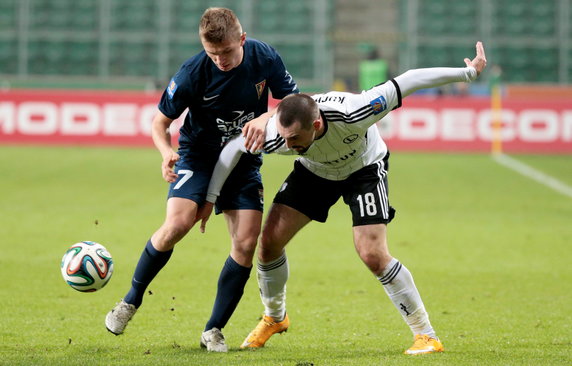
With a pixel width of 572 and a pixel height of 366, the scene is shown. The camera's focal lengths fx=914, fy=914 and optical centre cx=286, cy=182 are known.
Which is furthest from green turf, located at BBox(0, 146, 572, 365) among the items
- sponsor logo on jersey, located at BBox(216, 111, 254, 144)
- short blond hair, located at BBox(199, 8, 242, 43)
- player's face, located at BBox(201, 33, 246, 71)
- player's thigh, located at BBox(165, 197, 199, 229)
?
short blond hair, located at BBox(199, 8, 242, 43)

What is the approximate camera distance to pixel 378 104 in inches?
218

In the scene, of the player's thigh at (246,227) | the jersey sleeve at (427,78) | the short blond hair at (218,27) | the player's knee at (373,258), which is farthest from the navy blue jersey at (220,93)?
the player's knee at (373,258)

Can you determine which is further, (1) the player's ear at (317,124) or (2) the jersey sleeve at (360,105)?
(2) the jersey sleeve at (360,105)

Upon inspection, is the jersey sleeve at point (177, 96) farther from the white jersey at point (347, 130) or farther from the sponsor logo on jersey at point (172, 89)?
the white jersey at point (347, 130)

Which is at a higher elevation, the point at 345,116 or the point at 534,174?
the point at 345,116

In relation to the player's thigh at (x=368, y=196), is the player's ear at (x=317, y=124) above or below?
above

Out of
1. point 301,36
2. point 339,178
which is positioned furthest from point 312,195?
point 301,36

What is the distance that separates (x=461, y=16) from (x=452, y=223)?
2077cm

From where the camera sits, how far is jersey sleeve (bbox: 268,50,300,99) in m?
6.10

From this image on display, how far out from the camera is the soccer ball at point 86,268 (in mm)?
5852

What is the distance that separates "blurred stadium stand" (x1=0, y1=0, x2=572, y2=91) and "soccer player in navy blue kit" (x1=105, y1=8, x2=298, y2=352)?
24.0 meters

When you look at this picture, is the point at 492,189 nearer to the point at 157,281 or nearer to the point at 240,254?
the point at 157,281

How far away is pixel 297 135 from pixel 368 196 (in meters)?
0.88

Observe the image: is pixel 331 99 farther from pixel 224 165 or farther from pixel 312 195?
pixel 224 165
